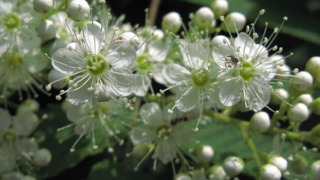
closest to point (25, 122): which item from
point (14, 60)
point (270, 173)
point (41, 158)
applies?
point (41, 158)

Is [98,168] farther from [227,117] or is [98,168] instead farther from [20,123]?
[227,117]

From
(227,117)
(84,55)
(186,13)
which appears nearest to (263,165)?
(227,117)

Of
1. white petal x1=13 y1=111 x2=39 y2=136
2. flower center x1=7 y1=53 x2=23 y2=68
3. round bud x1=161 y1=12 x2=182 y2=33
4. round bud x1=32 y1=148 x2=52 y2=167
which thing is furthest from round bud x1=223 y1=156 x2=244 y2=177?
flower center x1=7 y1=53 x2=23 y2=68

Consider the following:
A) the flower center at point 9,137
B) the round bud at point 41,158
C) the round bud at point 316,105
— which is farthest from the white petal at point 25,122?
the round bud at point 316,105

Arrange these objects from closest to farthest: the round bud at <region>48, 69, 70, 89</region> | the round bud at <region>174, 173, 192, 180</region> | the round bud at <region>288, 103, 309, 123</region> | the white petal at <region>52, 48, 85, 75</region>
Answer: the white petal at <region>52, 48, 85, 75</region>, the round bud at <region>48, 69, 70, 89</region>, the round bud at <region>288, 103, 309, 123</region>, the round bud at <region>174, 173, 192, 180</region>

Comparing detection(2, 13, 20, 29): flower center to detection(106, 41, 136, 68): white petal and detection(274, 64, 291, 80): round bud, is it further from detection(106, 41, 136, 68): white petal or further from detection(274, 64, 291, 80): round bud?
detection(274, 64, 291, 80): round bud

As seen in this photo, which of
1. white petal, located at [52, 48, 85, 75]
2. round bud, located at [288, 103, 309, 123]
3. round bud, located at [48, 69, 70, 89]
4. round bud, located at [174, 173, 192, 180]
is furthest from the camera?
round bud, located at [174, 173, 192, 180]
